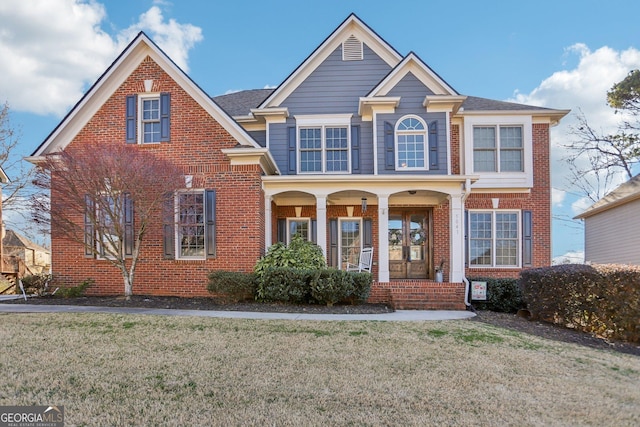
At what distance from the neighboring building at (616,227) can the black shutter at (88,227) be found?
16092mm

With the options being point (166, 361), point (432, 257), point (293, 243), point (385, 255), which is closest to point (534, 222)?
point (432, 257)

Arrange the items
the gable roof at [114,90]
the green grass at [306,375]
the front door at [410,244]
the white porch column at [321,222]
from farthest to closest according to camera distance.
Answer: the front door at [410,244] → the white porch column at [321,222] → the gable roof at [114,90] → the green grass at [306,375]

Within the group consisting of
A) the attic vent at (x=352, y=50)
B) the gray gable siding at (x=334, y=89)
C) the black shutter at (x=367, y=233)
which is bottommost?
the black shutter at (x=367, y=233)

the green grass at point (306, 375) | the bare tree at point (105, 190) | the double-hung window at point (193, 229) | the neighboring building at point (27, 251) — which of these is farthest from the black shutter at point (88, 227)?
the neighboring building at point (27, 251)

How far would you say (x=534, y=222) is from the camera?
12922 mm

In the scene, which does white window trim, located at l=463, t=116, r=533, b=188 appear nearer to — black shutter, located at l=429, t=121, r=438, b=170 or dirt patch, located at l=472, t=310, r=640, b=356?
black shutter, located at l=429, t=121, r=438, b=170

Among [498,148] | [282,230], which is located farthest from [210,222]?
[498,148]

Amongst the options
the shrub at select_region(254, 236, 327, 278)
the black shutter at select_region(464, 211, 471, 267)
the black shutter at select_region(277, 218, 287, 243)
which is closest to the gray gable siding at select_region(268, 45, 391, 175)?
the black shutter at select_region(277, 218, 287, 243)

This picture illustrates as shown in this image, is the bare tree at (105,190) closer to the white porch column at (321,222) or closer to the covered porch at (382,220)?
the covered porch at (382,220)

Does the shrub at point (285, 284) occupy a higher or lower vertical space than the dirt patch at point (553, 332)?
higher

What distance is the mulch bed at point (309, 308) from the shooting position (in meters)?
7.54

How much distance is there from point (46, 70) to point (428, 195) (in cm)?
1524

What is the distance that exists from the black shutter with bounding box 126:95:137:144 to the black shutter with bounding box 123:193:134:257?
2.02 meters

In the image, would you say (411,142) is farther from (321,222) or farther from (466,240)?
(321,222)
